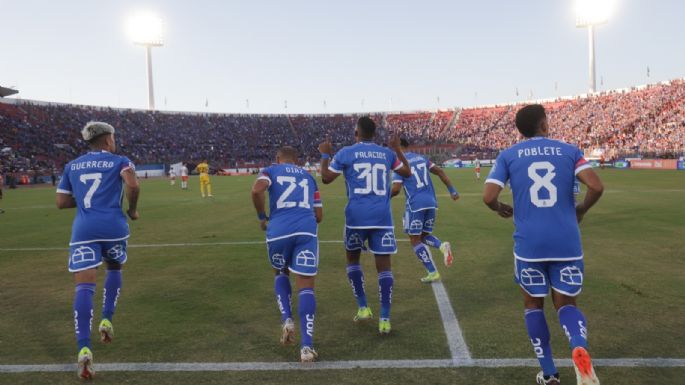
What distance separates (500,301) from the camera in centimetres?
613

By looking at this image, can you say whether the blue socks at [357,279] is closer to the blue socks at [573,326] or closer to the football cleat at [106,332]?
the blue socks at [573,326]

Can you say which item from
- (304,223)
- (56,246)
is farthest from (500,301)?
(56,246)

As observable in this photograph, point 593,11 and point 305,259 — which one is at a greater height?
point 593,11

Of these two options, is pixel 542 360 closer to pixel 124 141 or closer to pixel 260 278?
pixel 260 278

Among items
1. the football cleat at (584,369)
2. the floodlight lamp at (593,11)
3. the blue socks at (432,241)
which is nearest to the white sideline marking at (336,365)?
the football cleat at (584,369)

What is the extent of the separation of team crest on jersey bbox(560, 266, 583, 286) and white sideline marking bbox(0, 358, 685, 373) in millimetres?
1006

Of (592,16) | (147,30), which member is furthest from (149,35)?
(592,16)

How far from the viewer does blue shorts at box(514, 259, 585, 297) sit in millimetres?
3557

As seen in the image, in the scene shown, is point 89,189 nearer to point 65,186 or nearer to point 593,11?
point 65,186

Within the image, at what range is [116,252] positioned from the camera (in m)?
4.92

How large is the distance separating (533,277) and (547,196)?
60 cm

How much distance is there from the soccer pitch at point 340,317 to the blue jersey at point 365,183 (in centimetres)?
118

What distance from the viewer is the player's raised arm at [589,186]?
11.5ft

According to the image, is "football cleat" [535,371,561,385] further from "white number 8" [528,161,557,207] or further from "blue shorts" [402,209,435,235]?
"blue shorts" [402,209,435,235]
